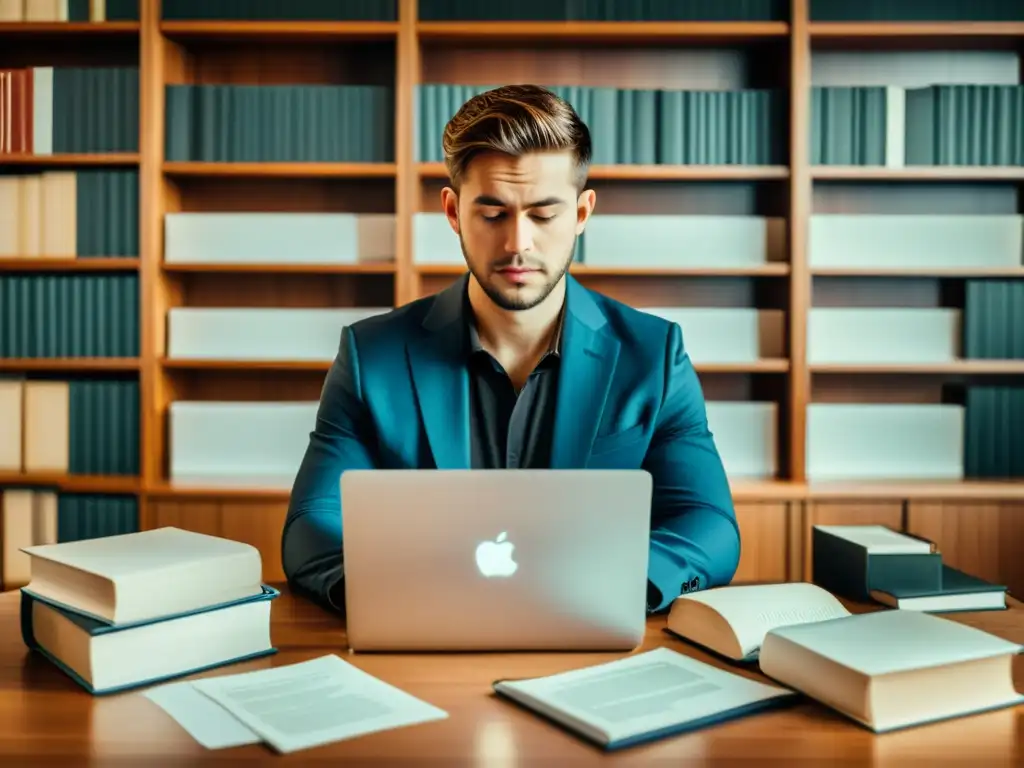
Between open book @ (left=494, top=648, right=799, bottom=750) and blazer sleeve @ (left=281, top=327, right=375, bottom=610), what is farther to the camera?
blazer sleeve @ (left=281, top=327, right=375, bottom=610)

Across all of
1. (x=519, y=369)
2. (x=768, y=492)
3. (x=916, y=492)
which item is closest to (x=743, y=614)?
(x=519, y=369)

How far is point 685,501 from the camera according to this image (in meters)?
1.53

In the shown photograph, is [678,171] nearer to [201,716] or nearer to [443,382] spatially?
[443,382]

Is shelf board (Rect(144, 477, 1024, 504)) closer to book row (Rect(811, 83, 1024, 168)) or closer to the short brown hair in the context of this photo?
book row (Rect(811, 83, 1024, 168))

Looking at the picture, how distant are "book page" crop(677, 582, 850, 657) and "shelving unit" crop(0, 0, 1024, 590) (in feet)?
5.50

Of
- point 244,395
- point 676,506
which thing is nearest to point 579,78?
point 244,395

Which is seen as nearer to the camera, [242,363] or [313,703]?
[313,703]

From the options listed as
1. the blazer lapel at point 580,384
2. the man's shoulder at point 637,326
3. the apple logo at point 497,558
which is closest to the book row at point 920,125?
the man's shoulder at point 637,326

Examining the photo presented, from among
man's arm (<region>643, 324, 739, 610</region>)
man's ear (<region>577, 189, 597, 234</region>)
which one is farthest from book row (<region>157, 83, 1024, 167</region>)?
man's arm (<region>643, 324, 739, 610</region>)

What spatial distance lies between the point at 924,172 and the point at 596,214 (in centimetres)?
99

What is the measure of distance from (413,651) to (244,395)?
7.63ft

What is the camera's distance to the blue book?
98cm

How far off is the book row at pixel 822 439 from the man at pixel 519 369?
50.8 inches

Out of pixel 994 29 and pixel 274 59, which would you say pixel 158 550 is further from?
pixel 994 29
